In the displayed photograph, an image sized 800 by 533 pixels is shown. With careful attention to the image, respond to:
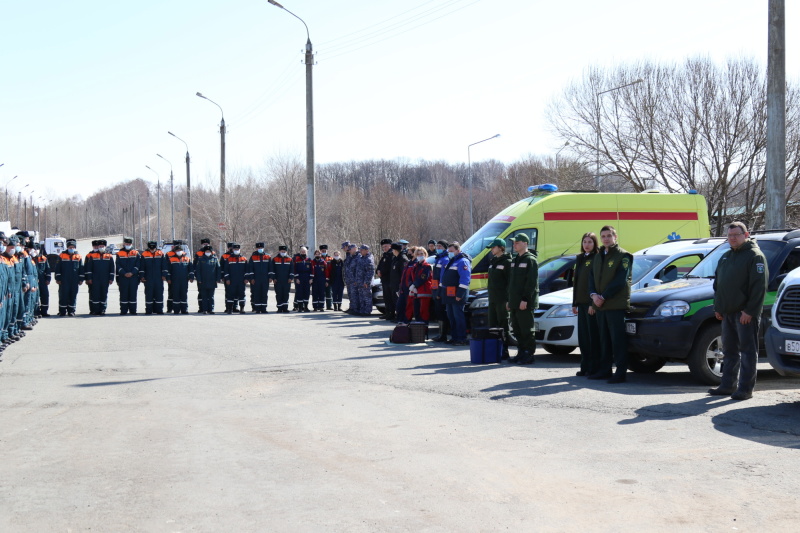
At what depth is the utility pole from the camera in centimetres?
1502

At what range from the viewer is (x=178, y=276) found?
949 inches

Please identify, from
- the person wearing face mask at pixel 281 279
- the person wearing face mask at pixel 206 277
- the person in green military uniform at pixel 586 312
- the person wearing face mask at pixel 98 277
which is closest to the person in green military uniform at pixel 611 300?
the person in green military uniform at pixel 586 312

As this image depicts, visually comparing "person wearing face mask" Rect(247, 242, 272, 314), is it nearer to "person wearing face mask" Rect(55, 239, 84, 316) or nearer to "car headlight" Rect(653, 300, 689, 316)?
"person wearing face mask" Rect(55, 239, 84, 316)

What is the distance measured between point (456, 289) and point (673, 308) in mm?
4953

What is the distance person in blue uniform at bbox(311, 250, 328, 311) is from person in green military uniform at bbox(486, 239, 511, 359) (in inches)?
478

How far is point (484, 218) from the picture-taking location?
101 metres

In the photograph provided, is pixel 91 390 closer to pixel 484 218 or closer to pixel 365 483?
pixel 365 483

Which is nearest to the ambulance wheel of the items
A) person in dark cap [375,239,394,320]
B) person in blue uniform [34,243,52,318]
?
person in dark cap [375,239,394,320]

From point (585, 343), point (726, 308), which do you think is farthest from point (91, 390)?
point (726, 308)

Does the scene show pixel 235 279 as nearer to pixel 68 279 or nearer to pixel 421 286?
pixel 68 279

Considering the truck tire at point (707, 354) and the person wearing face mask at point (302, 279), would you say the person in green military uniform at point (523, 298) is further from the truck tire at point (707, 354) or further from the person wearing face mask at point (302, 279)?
the person wearing face mask at point (302, 279)

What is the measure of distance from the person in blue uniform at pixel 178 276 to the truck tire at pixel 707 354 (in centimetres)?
1645

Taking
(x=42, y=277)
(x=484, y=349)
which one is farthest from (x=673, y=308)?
(x=42, y=277)

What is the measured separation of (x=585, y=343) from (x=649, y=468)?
5.03m
